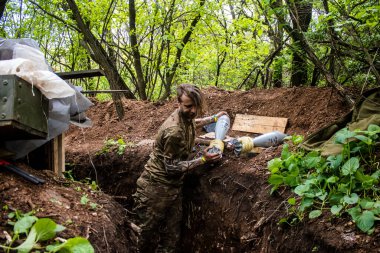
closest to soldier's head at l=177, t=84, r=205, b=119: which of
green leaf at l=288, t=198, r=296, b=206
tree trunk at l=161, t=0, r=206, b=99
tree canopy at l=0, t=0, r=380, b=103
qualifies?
green leaf at l=288, t=198, r=296, b=206

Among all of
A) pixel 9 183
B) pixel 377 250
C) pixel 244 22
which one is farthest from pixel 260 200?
pixel 244 22

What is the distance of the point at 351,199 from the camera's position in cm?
285

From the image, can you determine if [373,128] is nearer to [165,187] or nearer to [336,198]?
[336,198]

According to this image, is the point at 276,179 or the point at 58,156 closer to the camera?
the point at 276,179

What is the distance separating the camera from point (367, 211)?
271cm

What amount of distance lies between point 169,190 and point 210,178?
0.55 meters

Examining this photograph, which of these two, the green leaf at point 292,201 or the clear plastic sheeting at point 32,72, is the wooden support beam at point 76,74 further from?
the green leaf at point 292,201

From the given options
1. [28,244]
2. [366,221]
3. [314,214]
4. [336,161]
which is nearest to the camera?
[28,244]

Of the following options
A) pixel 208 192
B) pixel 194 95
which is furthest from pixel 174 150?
pixel 208 192

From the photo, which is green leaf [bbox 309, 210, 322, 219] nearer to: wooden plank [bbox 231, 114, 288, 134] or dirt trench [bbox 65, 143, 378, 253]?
dirt trench [bbox 65, 143, 378, 253]

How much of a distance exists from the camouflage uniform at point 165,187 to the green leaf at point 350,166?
5.81 ft

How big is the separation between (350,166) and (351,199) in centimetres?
31

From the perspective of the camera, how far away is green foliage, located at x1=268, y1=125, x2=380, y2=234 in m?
2.82

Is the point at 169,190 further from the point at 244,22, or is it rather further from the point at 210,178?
the point at 244,22
